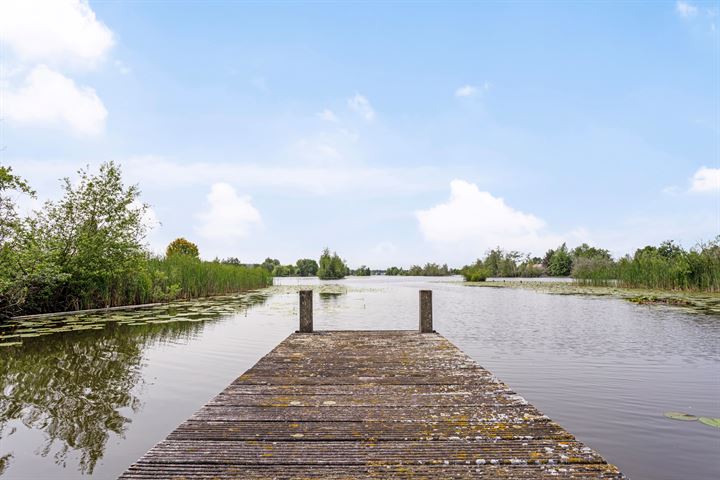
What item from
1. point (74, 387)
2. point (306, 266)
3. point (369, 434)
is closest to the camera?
point (369, 434)

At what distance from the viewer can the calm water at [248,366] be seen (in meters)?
3.11

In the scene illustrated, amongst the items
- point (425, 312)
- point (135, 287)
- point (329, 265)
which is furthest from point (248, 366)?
point (329, 265)

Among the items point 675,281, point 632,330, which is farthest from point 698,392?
point 675,281

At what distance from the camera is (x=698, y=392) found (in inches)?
183

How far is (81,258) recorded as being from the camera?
11.7 meters

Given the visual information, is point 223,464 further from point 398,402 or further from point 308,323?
point 308,323

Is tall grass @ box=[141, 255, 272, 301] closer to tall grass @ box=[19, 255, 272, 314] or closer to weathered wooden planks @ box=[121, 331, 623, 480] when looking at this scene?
tall grass @ box=[19, 255, 272, 314]

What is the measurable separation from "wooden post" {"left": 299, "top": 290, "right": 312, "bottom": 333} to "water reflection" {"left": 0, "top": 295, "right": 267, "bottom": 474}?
98.0 inches

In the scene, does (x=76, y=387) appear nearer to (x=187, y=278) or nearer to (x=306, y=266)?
(x=187, y=278)

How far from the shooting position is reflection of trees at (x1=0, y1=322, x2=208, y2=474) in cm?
335

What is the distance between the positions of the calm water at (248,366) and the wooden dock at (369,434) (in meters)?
0.84

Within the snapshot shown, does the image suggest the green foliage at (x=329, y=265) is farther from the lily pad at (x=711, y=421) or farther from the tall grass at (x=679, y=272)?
the lily pad at (x=711, y=421)

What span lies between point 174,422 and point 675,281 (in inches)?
921

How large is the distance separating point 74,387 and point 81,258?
27.9 feet
